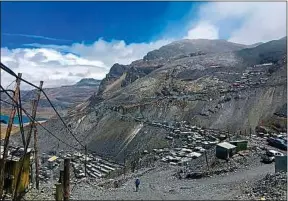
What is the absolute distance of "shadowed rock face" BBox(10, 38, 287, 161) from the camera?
5597 centimetres

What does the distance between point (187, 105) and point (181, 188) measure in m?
44.2

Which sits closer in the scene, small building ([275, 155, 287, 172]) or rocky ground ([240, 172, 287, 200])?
rocky ground ([240, 172, 287, 200])

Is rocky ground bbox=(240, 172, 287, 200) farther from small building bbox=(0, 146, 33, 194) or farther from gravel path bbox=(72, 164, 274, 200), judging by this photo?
small building bbox=(0, 146, 33, 194)

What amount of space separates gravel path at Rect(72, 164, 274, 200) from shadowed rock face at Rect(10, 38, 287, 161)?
69.2ft

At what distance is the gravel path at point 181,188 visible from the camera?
2181 cm

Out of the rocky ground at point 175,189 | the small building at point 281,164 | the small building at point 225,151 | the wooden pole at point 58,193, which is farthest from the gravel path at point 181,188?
the small building at point 225,151

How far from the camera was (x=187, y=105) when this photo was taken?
6850 centimetres

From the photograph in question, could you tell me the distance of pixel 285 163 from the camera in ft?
82.2

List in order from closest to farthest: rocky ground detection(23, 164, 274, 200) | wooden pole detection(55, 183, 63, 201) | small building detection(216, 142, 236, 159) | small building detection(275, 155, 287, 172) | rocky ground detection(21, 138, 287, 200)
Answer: wooden pole detection(55, 183, 63, 201) < rocky ground detection(21, 138, 287, 200) < rocky ground detection(23, 164, 274, 200) < small building detection(275, 155, 287, 172) < small building detection(216, 142, 236, 159)

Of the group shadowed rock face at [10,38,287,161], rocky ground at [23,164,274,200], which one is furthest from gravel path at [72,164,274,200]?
shadowed rock face at [10,38,287,161]

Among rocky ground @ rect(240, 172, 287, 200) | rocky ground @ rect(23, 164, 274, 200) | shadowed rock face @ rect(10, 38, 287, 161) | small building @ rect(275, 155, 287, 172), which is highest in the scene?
shadowed rock face @ rect(10, 38, 287, 161)

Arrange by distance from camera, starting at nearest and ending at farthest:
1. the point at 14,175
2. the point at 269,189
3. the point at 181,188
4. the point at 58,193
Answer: the point at 58,193 < the point at 269,189 < the point at 14,175 < the point at 181,188

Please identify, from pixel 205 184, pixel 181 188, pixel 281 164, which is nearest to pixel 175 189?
pixel 181 188

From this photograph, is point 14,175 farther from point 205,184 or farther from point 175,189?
point 205,184
